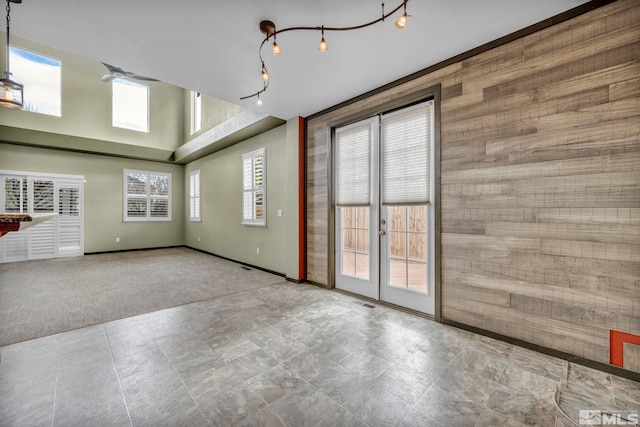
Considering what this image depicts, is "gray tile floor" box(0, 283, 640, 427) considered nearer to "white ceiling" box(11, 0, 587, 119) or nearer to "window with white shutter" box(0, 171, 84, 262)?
"white ceiling" box(11, 0, 587, 119)

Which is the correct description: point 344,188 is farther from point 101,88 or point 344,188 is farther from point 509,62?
point 101,88

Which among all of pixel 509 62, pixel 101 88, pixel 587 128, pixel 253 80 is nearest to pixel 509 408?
pixel 587 128

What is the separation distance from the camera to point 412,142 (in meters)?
3.08

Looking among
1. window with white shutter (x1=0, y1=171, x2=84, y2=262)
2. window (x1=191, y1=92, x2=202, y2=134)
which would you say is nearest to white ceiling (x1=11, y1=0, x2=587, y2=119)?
window (x1=191, y1=92, x2=202, y2=134)

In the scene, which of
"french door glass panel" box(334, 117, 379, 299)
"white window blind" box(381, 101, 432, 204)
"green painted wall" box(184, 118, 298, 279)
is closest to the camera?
"white window blind" box(381, 101, 432, 204)

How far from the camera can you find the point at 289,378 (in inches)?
74.2

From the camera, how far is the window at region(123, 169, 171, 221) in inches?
303

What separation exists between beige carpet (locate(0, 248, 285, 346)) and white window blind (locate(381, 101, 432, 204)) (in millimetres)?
2534

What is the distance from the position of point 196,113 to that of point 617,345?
30.5 feet

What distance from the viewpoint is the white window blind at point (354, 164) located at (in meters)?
3.55

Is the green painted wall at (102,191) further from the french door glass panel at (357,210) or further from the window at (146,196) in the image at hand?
the french door glass panel at (357,210)

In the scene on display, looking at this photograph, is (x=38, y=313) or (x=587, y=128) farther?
(x=38, y=313)

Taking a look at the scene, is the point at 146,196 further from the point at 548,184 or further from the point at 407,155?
the point at 548,184

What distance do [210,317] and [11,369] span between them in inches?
57.4
